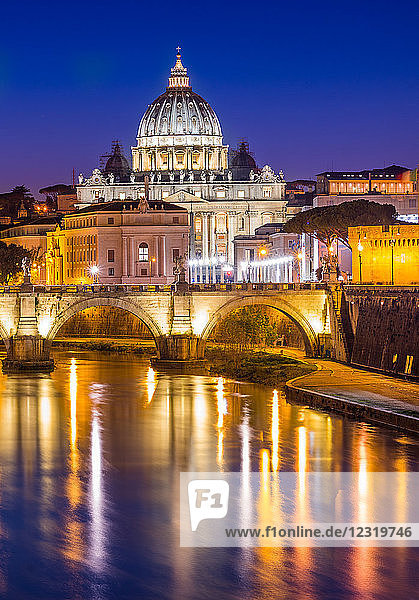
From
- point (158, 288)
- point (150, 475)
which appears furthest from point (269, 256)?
point (150, 475)

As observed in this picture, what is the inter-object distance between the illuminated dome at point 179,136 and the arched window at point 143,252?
39832 millimetres

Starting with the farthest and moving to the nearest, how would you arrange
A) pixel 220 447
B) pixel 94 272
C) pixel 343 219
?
pixel 94 272 < pixel 343 219 < pixel 220 447

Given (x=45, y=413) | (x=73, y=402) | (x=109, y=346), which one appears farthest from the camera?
(x=109, y=346)

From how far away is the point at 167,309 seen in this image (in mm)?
51594

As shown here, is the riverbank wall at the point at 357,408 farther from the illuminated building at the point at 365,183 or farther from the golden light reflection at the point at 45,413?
the illuminated building at the point at 365,183

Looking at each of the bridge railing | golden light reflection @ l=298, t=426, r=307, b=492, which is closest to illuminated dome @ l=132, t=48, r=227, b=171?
the bridge railing

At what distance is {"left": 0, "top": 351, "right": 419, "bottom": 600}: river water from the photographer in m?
21.2

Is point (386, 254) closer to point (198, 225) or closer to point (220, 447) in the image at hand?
point (220, 447)

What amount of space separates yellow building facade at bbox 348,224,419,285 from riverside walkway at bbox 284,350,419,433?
12763mm

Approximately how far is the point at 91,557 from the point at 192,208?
9636cm

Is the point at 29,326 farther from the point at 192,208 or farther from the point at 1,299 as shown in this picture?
the point at 192,208

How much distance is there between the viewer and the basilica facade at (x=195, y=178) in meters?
118

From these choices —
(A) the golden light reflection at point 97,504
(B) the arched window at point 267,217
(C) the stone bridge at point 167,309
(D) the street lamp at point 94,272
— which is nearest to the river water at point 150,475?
(A) the golden light reflection at point 97,504

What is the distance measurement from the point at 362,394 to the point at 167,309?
16303mm
